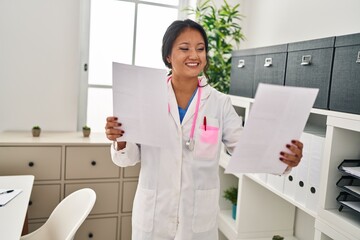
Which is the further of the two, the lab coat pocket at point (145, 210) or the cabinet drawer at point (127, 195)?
the cabinet drawer at point (127, 195)

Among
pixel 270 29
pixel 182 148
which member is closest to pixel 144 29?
pixel 270 29

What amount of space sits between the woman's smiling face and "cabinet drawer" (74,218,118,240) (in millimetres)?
1637

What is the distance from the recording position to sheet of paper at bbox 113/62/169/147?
1.15 meters

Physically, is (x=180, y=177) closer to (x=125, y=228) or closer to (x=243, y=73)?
(x=243, y=73)

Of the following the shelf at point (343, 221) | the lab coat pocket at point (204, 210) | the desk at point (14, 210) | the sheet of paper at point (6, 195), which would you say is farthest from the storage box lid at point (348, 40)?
the sheet of paper at point (6, 195)

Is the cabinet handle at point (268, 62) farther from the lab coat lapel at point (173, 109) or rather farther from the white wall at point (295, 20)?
the lab coat lapel at point (173, 109)

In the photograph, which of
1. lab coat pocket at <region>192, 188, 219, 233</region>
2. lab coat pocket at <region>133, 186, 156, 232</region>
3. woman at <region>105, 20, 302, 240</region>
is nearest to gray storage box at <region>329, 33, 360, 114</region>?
woman at <region>105, 20, 302, 240</region>

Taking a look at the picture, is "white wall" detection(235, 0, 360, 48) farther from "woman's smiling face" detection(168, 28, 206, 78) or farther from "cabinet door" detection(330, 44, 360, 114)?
"woman's smiling face" detection(168, 28, 206, 78)

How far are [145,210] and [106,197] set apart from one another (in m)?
1.25

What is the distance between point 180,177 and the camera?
1383 millimetres

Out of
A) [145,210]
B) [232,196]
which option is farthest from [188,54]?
[232,196]

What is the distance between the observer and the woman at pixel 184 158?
4.53ft

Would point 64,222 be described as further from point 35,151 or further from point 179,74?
point 179,74

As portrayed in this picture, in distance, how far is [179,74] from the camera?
143 centimetres
